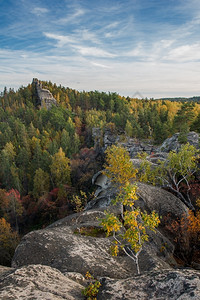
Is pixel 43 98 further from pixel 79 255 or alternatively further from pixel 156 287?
pixel 156 287

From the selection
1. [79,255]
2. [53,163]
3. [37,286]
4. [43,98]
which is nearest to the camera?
[37,286]

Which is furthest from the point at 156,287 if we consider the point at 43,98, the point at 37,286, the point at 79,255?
the point at 43,98

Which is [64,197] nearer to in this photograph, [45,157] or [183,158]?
[45,157]

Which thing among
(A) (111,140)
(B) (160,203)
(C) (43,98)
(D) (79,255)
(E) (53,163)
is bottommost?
(E) (53,163)

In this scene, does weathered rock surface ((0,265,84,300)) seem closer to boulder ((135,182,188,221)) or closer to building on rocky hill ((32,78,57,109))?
boulder ((135,182,188,221))

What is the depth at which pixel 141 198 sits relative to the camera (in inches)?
651

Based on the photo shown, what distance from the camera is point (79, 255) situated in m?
9.88

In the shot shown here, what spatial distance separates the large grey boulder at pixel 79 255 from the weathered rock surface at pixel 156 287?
343 cm

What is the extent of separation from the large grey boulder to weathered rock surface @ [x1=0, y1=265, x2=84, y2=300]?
7.84 feet

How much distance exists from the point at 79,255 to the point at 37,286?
417 centimetres

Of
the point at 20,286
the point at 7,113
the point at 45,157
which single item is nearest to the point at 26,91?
the point at 7,113

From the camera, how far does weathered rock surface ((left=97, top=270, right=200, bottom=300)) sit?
16.3ft

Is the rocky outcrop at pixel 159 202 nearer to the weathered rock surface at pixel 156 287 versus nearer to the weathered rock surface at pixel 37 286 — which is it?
the weathered rock surface at pixel 156 287

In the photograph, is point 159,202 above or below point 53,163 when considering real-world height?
above
